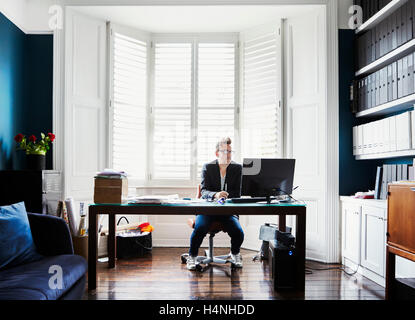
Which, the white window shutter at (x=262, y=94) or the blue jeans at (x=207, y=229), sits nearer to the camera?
the blue jeans at (x=207, y=229)

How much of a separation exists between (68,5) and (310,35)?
279 centimetres

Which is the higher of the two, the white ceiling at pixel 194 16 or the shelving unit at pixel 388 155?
A: the white ceiling at pixel 194 16

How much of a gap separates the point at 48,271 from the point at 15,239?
397mm

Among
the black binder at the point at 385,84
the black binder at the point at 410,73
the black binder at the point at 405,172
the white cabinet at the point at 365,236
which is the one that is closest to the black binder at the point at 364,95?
the black binder at the point at 385,84

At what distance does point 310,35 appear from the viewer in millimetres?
3955

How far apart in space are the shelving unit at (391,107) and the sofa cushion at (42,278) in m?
2.88

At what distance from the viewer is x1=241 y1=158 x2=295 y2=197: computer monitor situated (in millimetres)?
2945

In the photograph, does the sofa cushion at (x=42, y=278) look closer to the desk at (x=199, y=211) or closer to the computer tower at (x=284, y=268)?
the desk at (x=199, y=211)

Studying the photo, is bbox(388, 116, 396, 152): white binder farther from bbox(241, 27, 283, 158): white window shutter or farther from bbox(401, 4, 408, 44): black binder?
bbox(241, 27, 283, 158): white window shutter

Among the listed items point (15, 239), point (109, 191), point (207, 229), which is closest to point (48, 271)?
point (15, 239)

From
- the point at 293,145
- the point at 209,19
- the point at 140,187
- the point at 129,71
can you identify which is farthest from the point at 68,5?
the point at 293,145

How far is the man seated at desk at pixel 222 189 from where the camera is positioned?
11.1 feet

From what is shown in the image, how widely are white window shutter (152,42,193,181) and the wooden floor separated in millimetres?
1304
